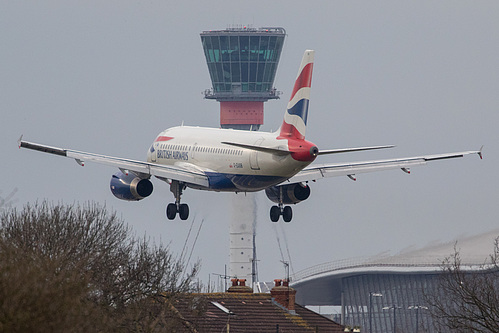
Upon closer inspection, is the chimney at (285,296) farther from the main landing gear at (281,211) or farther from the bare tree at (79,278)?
the bare tree at (79,278)

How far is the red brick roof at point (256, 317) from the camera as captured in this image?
89994 millimetres

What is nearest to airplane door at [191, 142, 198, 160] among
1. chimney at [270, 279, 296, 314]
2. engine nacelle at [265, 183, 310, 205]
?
engine nacelle at [265, 183, 310, 205]

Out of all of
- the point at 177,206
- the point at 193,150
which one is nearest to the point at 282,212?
the point at 177,206

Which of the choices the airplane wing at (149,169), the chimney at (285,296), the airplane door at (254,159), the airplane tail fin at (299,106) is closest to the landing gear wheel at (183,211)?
the airplane wing at (149,169)

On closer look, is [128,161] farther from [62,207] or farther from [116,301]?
[116,301]

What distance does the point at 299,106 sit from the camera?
8369 centimetres

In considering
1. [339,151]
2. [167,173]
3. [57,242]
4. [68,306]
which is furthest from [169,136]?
[68,306]

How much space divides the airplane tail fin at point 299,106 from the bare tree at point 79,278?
11.9 metres

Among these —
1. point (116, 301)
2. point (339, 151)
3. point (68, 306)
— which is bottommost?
point (68, 306)

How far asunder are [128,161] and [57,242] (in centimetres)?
2505

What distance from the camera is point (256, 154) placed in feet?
284

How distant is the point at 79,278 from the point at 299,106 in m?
50.2

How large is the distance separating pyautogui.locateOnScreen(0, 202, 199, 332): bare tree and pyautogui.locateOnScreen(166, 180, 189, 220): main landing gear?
13.0 metres

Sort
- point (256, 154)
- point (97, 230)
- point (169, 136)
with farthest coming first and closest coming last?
point (169, 136)
point (256, 154)
point (97, 230)
